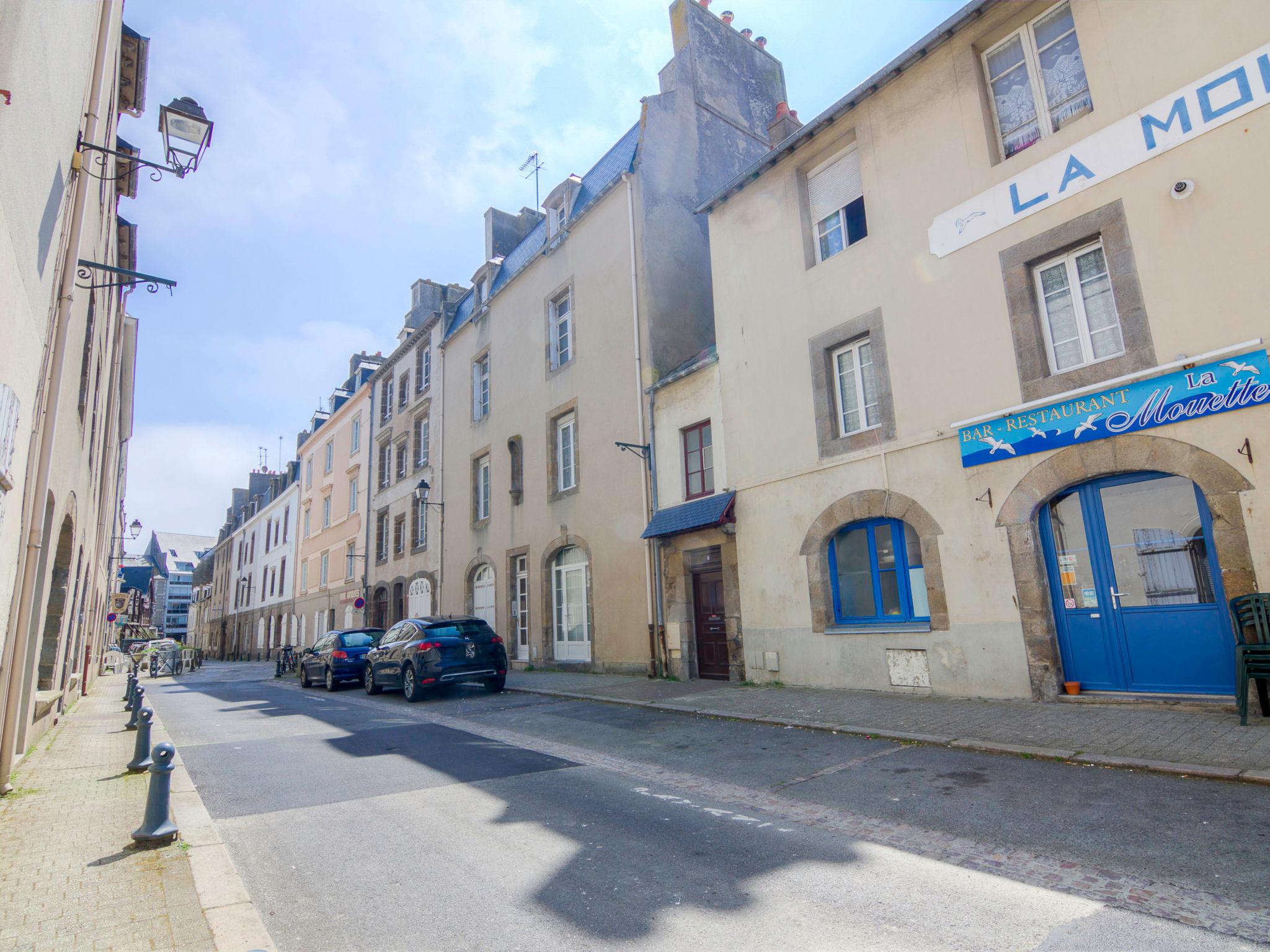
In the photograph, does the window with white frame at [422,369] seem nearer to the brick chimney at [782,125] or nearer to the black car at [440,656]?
the black car at [440,656]

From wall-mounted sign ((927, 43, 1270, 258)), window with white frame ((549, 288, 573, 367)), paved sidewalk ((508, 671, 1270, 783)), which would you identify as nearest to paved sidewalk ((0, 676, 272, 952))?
paved sidewalk ((508, 671, 1270, 783))

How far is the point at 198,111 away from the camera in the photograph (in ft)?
22.9

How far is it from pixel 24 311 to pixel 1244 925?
7348 millimetres

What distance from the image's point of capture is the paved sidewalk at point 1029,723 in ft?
18.4

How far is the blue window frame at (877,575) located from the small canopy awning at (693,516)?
2.05m

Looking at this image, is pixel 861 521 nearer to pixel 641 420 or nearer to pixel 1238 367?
pixel 1238 367

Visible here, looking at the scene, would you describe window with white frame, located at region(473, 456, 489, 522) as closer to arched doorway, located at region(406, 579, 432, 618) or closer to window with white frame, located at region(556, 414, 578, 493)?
arched doorway, located at region(406, 579, 432, 618)

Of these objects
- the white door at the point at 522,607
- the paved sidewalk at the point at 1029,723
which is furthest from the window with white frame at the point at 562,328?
the paved sidewalk at the point at 1029,723

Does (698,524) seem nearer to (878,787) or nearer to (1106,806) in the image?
(878,787)

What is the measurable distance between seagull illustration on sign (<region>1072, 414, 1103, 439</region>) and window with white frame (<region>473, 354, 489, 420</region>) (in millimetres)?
16851

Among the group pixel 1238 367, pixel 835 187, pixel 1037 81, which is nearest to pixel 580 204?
pixel 835 187

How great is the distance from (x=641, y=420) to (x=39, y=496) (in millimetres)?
10515

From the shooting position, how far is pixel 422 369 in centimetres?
2694

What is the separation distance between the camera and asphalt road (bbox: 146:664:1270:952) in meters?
3.26
